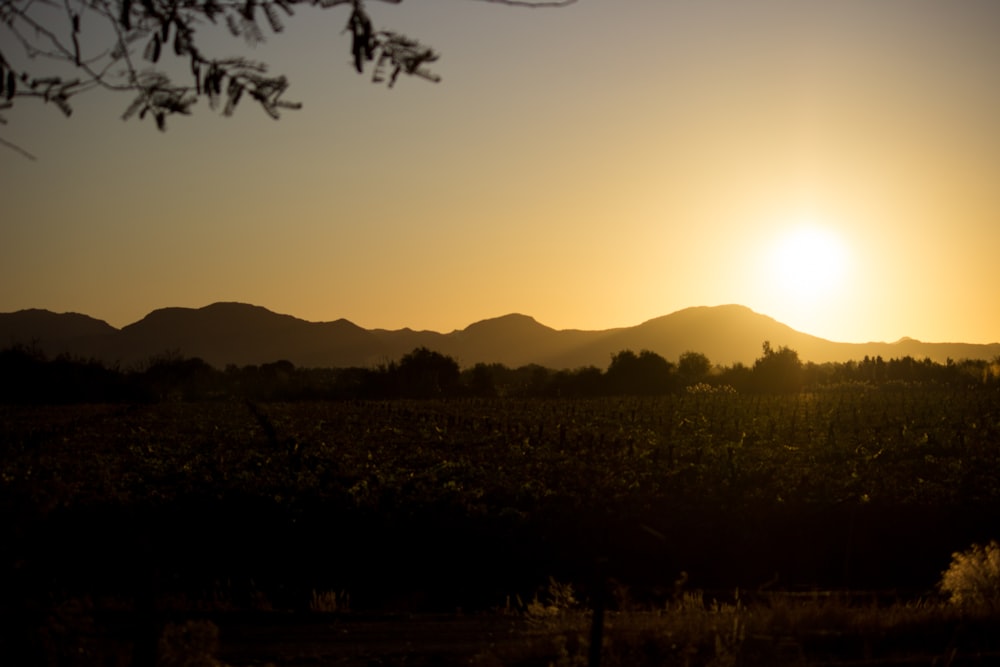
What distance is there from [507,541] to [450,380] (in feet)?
223

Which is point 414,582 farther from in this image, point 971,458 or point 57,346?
point 57,346

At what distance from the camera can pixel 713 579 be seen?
1970 centimetres

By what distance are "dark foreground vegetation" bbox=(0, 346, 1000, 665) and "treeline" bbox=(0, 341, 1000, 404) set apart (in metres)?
30.0

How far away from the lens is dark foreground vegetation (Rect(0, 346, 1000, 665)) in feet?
27.6

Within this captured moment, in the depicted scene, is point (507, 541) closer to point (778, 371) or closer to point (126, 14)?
point (126, 14)

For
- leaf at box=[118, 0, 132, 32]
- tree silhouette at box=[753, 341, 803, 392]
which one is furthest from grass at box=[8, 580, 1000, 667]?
tree silhouette at box=[753, 341, 803, 392]

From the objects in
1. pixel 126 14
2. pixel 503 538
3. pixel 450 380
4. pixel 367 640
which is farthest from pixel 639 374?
pixel 126 14

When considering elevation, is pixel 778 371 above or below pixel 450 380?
above

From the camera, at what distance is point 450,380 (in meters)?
87.2

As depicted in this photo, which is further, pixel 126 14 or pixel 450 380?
pixel 450 380

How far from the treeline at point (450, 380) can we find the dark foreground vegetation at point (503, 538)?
30029 millimetres

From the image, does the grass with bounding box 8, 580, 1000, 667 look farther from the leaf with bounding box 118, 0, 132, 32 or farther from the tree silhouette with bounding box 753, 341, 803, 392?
the tree silhouette with bounding box 753, 341, 803, 392

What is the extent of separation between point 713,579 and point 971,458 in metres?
11.5

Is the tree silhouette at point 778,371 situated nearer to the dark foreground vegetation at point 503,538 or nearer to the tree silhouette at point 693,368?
the tree silhouette at point 693,368
